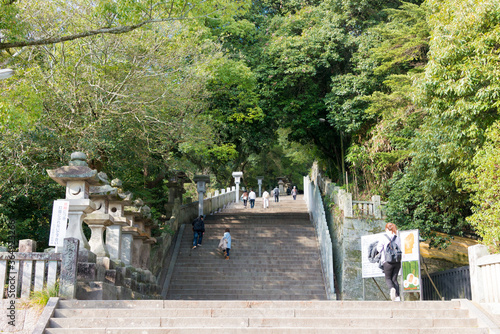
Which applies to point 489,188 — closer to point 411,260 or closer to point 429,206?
point 411,260

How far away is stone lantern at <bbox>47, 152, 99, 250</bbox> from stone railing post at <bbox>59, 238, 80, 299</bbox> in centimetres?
150

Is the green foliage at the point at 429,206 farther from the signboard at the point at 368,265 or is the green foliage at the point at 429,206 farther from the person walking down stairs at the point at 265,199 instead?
the person walking down stairs at the point at 265,199

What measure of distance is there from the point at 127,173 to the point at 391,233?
1005 centimetres

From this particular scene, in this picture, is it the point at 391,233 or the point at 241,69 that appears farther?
the point at 241,69

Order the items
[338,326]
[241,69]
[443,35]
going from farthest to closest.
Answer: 1. [241,69]
2. [443,35]
3. [338,326]

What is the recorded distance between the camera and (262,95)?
22.5m

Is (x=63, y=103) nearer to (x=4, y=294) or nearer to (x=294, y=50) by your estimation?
→ (x=4, y=294)

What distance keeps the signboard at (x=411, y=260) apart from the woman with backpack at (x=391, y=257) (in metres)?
2.09

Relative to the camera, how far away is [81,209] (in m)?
8.97

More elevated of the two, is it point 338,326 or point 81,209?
point 81,209

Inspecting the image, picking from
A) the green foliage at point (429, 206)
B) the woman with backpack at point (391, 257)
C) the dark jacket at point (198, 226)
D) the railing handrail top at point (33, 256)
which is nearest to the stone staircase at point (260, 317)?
the railing handrail top at point (33, 256)

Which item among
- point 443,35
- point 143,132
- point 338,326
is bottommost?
point 338,326

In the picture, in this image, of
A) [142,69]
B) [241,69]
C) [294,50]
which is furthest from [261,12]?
[142,69]

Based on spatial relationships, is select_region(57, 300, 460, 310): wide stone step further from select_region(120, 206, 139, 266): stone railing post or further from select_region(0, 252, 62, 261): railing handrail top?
select_region(120, 206, 139, 266): stone railing post
